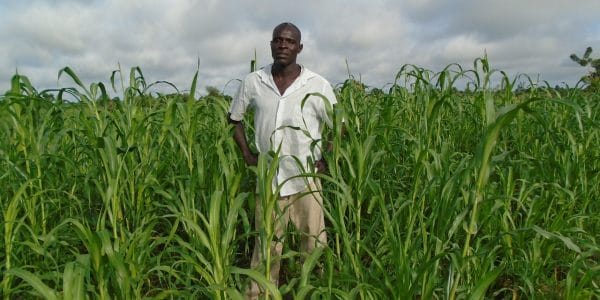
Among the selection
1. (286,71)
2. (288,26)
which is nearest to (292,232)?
(286,71)

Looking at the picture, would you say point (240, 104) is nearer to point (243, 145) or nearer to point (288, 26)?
point (243, 145)

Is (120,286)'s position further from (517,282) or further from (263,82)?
(517,282)

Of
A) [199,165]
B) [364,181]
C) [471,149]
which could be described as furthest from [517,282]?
[199,165]

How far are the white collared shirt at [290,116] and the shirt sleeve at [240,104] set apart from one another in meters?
0.07

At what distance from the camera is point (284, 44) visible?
2.13 m

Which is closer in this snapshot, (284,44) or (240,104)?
(284,44)

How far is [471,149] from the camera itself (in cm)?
307

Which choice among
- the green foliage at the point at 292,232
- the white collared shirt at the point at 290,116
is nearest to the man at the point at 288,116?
the white collared shirt at the point at 290,116

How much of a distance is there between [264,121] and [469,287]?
1191mm

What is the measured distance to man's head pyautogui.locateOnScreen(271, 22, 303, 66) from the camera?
7.00 feet

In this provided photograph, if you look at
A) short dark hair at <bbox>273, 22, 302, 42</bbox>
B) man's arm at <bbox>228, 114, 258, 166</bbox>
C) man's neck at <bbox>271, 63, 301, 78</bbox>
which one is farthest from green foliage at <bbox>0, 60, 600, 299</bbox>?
short dark hair at <bbox>273, 22, 302, 42</bbox>

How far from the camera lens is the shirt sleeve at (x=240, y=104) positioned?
2.28 meters

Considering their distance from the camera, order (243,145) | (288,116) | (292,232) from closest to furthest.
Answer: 1. (292,232)
2. (288,116)
3. (243,145)

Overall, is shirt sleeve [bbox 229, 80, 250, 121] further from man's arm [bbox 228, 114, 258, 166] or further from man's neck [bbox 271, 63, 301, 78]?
man's neck [bbox 271, 63, 301, 78]
